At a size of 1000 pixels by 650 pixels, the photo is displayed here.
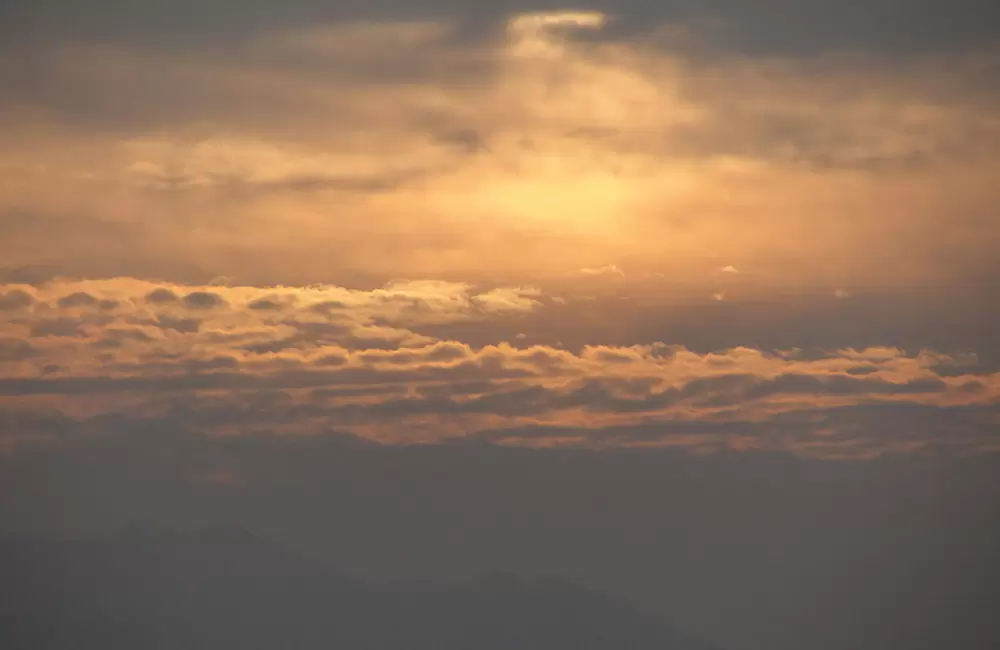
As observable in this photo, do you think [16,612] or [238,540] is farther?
[238,540]

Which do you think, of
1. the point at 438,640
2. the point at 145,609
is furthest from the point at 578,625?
the point at 145,609

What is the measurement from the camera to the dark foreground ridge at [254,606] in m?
26.4

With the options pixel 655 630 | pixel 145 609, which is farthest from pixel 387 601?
pixel 655 630

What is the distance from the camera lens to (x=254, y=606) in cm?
3594

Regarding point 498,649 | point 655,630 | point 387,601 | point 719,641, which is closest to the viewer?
point 719,641

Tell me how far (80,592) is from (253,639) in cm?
937

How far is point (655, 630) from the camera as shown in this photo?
4472cm

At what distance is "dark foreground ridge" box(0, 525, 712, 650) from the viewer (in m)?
26.4

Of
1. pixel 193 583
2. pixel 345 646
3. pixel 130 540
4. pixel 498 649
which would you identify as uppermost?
pixel 130 540

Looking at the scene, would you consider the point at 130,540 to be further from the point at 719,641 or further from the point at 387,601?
the point at 719,641

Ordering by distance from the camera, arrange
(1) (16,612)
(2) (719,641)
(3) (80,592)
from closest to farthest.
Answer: (1) (16,612) → (3) (80,592) → (2) (719,641)

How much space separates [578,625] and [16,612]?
80.7 feet

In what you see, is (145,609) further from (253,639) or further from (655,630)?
(655,630)

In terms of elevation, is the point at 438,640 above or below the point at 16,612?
below
